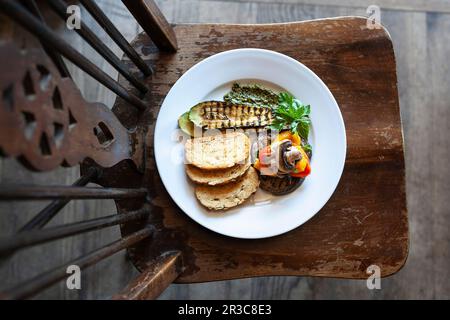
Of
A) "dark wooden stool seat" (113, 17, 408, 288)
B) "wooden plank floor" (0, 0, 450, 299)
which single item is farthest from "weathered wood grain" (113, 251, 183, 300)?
"wooden plank floor" (0, 0, 450, 299)

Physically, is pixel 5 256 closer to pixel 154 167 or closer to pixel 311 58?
pixel 154 167

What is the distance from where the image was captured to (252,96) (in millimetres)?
1365

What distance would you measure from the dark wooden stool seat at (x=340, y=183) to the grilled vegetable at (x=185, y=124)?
3.8 inches

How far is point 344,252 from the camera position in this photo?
1.31m

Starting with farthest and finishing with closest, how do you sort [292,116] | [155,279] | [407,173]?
[407,173] < [292,116] < [155,279]

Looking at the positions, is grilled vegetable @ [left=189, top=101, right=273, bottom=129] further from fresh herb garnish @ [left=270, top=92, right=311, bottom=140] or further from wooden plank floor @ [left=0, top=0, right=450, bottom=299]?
wooden plank floor @ [left=0, top=0, right=450, bottom=299]

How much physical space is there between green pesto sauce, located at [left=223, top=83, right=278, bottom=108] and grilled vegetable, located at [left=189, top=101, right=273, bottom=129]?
0.03m

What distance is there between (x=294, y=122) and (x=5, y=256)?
88 cm

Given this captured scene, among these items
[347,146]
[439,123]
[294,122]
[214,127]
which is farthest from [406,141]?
[214,127]

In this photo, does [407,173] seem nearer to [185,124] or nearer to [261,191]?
[261,191]

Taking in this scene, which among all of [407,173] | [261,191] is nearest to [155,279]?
[261,191]

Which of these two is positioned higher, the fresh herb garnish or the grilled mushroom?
the fresh herb garnish

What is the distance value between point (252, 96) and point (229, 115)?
0.10 meters

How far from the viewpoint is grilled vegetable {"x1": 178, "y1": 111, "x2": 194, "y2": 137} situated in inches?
51.6
